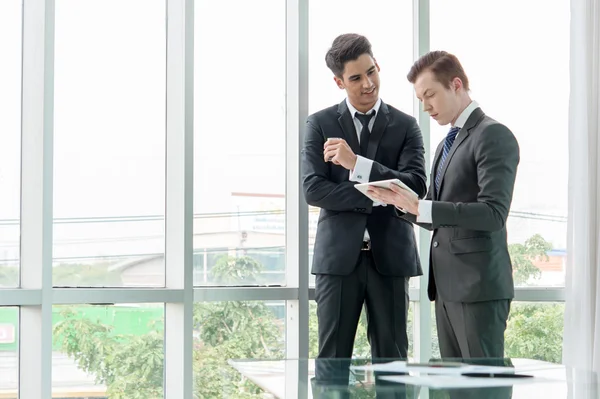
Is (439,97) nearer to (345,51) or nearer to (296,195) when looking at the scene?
(345,51)

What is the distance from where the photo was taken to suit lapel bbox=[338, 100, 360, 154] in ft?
10.7

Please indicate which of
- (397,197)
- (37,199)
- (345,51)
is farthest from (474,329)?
(37,199)

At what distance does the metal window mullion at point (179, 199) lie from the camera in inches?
139

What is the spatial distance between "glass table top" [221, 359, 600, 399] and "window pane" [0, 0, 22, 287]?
5.07 feet

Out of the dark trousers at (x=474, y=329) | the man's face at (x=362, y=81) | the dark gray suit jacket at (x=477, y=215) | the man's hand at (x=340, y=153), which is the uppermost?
the man's face at (x=362, y=81)

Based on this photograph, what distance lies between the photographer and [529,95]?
423cm

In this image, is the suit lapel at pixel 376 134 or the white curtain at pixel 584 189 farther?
the white curtain at pixel 584 189

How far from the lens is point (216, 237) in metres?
3.73

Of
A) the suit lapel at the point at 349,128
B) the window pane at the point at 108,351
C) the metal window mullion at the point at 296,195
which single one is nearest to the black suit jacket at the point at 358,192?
the suit lapel at the point at 349,128

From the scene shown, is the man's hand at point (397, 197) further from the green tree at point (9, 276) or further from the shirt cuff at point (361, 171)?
the green tree at point (9, 276)

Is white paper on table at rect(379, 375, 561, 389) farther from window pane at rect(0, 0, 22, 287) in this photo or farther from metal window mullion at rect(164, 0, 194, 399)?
window pane at rect(0, 0, 22, 287)

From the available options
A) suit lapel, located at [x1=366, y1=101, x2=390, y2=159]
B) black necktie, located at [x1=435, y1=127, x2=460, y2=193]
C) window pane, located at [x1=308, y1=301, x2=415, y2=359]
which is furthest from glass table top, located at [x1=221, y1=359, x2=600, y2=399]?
window pane, located at [x1=308, y1=301, x2=415, y2=359]

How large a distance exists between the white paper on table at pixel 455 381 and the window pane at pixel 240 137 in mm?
2083

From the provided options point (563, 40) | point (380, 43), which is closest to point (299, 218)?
point (380, 43)
